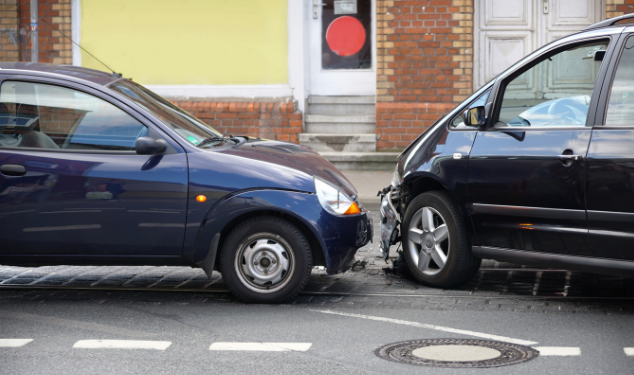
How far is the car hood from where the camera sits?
5.98 metres

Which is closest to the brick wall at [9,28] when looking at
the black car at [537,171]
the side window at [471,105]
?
the black car at [537,171]

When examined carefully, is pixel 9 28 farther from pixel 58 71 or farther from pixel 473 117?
pixel 473 117

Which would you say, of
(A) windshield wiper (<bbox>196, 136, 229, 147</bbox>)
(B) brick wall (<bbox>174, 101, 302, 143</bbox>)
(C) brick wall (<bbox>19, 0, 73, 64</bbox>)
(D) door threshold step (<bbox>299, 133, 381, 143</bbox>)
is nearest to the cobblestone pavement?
(A) windshield wiper (<bbox>196, 136, 229, 147</bbox>)

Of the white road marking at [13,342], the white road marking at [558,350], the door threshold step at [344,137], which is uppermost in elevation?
the door threshold step at [344,137]

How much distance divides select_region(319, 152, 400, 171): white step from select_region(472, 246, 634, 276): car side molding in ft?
24.3

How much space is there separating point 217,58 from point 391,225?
8.23 metres

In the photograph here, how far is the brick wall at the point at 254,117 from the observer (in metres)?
13.9

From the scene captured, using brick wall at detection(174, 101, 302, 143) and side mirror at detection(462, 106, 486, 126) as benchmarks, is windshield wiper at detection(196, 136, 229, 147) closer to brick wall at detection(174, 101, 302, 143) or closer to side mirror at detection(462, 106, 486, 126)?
side mirror at detection(462, 106, 486, 126)

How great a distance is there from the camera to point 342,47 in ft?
47.0

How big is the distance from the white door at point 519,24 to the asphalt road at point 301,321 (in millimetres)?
7927

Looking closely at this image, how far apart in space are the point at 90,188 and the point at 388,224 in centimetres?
231

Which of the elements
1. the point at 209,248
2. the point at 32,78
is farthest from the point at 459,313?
the point at 32,78

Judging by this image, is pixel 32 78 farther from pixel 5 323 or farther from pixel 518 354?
pixel 518 354

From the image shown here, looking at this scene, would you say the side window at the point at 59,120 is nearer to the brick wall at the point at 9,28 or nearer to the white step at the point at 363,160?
the white step at the point at 363,160
